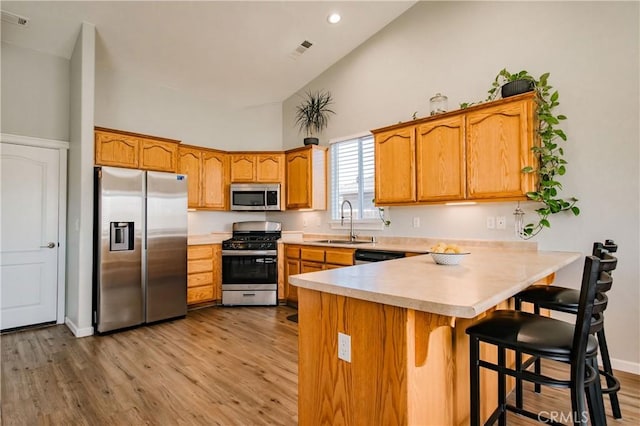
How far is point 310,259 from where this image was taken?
4.43 m


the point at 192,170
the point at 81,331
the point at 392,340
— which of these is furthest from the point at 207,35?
the point at 392,340

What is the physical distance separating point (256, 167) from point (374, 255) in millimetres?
2565

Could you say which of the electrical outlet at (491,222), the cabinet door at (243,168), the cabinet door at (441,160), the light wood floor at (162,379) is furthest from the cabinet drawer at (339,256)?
the cabinet door at (243,168)

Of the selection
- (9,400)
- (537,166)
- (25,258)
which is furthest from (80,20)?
(537,166)

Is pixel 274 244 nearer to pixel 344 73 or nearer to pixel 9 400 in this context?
pixel 344 73

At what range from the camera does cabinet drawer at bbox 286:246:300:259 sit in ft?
15.2

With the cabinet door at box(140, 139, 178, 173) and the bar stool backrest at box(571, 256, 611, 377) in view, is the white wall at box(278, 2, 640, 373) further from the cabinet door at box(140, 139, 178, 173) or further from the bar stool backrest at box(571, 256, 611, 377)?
the cabinet door at box(140, 139, 178, 173)

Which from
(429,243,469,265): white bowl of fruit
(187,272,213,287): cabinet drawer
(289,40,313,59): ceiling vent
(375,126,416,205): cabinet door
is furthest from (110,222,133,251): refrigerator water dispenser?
(429,243,469,265): white bowl of fruit

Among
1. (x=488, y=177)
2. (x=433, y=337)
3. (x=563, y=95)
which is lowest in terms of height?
(x=433, y=337)

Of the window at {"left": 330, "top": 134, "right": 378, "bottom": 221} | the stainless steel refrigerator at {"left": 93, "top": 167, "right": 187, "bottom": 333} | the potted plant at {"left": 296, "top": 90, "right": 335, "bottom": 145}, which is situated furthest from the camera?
the potted plant at {"left": 296, "top": 90, "right": 335, "bottom": 145}

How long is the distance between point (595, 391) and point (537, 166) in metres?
1.85

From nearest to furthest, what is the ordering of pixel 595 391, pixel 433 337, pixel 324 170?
1. pixel 433 337
2. pixel 595 391
3. pixel 324 170

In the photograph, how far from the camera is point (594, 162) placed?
2.77m

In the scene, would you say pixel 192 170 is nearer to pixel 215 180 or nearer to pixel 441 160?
pixel 215 180
